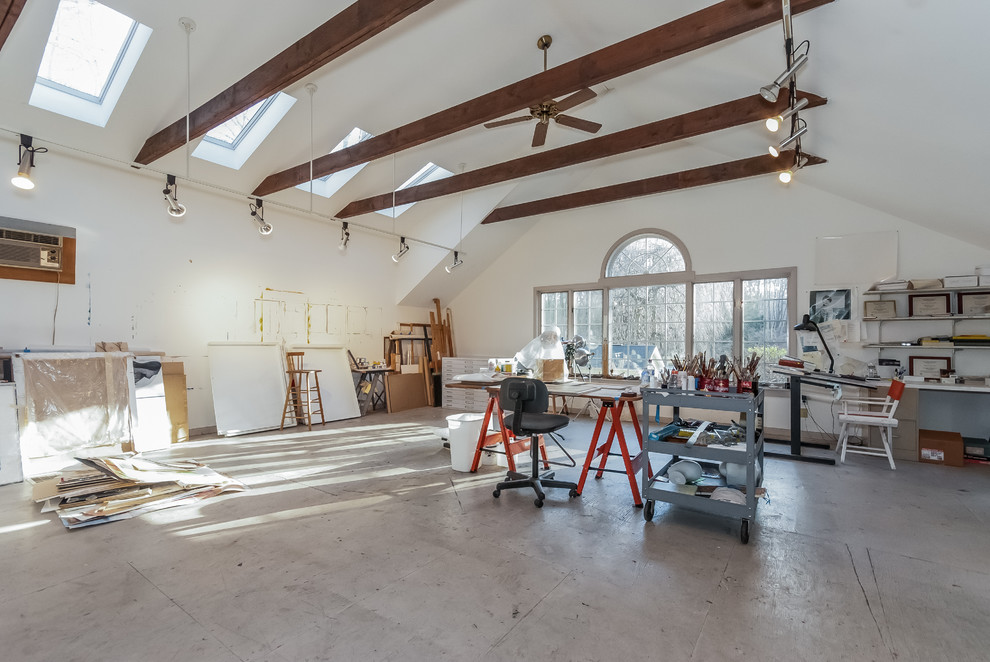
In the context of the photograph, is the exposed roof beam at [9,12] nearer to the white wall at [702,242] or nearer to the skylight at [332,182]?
the skylight at [332,182]

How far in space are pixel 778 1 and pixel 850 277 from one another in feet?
13.9

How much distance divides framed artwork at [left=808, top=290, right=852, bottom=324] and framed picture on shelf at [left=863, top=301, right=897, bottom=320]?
23 centimetres

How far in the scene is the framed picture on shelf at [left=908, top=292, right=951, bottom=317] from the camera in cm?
506

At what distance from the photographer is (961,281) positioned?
4.81m

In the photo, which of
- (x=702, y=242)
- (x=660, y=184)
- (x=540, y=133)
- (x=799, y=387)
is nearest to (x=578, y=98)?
(x=540, y=133)

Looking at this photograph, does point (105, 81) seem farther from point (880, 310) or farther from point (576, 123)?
point (880, 310)

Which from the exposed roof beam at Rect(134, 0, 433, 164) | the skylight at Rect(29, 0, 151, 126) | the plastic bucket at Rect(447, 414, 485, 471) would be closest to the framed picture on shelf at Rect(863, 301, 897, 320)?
the plastic bucket at Rect(447, 414, 485, 471)

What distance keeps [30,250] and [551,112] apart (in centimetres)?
534

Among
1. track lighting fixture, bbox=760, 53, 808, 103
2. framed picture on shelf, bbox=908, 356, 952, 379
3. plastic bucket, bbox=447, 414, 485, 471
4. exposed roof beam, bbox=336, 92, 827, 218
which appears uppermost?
exposed roof beam, bbox=336, 92, 827, 218

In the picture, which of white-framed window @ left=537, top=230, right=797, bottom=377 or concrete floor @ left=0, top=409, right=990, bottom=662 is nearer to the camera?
concrete floor @ left=0, top=409, right=990, bottom=662

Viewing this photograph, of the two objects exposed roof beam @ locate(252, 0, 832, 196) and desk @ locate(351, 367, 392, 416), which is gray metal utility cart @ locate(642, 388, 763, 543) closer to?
exposed roof beam @ locate(252, 0, 832, 196)

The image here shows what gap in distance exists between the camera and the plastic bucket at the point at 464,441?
4312mm

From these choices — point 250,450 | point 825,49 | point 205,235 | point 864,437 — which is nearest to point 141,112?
point 205,235

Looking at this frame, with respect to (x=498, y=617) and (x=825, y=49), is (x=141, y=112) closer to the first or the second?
(x=498, y=617)
